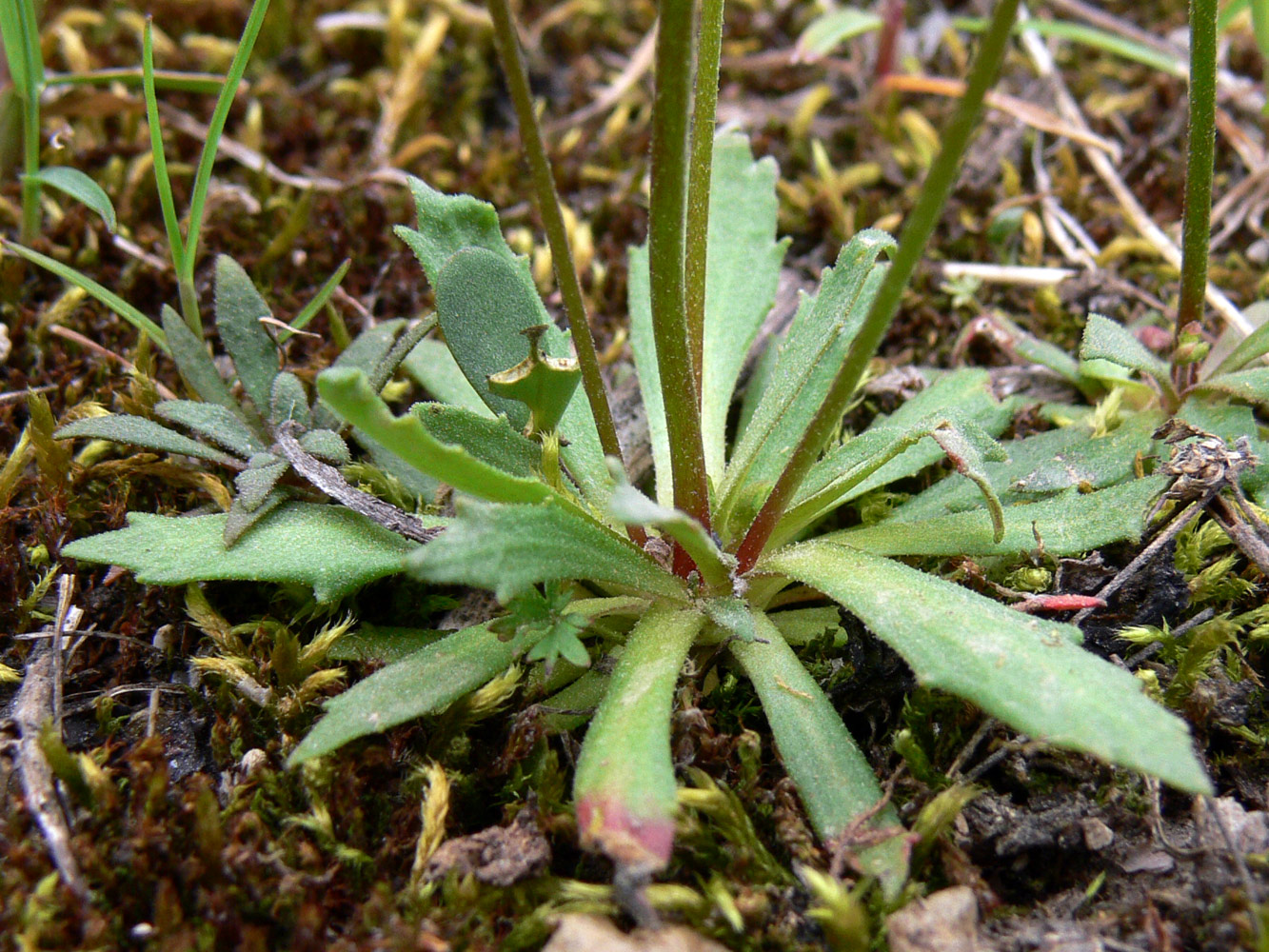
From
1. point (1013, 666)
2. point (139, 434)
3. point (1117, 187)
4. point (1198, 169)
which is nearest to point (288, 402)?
point (139, 434)

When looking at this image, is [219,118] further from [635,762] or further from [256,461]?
[635,762]

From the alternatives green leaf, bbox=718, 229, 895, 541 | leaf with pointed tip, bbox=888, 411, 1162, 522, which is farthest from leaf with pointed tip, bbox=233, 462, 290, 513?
leaf with pointed tip, bbox=888, 411, 1162, 522

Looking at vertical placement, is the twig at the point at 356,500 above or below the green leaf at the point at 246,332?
below

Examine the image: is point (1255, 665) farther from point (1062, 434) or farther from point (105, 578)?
point (105, 578)

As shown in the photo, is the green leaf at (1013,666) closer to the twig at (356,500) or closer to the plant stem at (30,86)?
the twig at (356,500)

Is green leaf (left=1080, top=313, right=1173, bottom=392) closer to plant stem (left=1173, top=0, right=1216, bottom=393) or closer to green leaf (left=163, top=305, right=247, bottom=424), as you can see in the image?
plant stem (left=1173, top=0, right=1216, bottom=393)

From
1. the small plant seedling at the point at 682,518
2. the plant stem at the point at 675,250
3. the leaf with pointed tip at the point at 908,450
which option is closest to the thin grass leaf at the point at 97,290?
the small plant seedling at the point at 682,518
